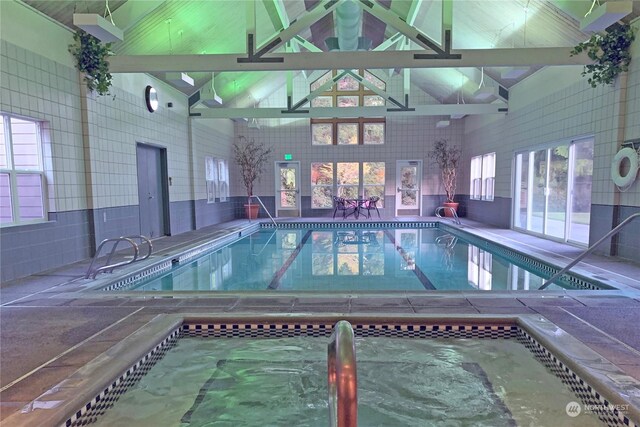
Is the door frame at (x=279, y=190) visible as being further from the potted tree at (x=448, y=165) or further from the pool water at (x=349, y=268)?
the potted tree at (x=448, y=165)

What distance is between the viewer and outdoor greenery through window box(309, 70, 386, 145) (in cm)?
1068

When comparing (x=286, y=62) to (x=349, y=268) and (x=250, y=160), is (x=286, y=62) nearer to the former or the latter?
(x=349, y=268)

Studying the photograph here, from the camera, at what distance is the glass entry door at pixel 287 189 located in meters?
11.0

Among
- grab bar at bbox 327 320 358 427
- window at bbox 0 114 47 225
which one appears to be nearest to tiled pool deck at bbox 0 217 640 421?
window at bbox 0 114 47 225

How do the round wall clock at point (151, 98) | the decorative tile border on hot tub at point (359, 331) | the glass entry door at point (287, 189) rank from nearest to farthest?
the decorative tile border on hot tub at point (359, 331) < the round wall clock at point (151, 98) < the glass entry door at point (287, 189)

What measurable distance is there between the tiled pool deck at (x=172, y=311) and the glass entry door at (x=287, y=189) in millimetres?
7586

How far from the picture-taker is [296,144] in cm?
1083

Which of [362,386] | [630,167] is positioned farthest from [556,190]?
[362,386]

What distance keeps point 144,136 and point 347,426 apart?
6.26 metres

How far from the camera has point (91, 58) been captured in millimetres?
4531

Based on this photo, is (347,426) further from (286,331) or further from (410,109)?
(410,109)

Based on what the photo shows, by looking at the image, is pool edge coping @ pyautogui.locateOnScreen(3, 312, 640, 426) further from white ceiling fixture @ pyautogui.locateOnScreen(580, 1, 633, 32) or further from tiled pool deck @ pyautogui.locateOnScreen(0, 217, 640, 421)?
white ceiling fixture @ pyautogui.locateOnScreen(580, 1, 633, 32)
